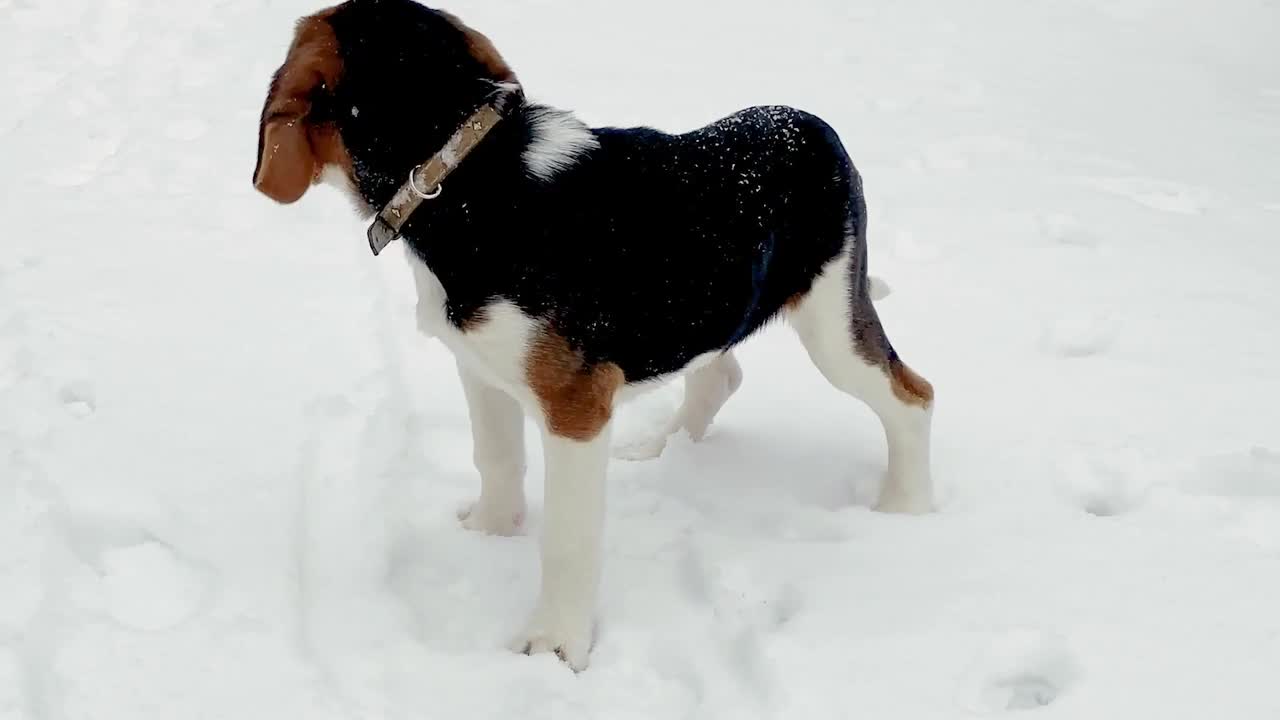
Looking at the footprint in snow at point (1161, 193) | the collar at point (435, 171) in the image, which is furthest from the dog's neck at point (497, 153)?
the footprint in snow at point (1161, 193)

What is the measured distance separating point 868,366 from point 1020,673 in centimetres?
101

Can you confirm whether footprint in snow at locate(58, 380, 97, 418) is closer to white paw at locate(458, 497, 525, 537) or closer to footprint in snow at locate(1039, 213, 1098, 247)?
white paw at locate(458, 497, 525, 537)

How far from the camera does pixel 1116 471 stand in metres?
3.61

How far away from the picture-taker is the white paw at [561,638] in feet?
9.39

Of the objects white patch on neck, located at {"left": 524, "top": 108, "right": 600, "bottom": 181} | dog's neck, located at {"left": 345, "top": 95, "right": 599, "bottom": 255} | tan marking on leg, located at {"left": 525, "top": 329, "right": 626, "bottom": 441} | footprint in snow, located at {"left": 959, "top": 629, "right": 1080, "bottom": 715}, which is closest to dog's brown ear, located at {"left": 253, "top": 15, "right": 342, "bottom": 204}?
dog's neck, located at {"left": 345, "top": 95, "right": 599, "bottom": 255}

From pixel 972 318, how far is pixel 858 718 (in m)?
2.59

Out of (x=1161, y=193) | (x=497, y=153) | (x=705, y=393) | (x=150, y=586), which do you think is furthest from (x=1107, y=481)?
(x=1161, y=193)

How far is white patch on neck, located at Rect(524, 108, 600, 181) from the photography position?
8.72 ft

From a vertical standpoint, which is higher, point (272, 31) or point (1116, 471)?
point (1116, 471)

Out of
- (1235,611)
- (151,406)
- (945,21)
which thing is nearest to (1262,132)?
(945,21)

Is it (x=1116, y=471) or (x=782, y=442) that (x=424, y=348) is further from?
(x=1116, y=471)

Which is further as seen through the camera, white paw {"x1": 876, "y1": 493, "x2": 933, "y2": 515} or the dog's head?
white paw {"x1": 876, "y1": 493, "x2": 933, "y2": 515}

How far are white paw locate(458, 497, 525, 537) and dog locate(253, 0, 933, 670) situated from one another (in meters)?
0.26

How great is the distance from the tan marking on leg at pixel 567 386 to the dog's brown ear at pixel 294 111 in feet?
2.25
